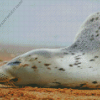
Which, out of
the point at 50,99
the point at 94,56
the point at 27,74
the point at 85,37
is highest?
the point at 85,37

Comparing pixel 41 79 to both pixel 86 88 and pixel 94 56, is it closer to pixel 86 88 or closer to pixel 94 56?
pixel 86 88

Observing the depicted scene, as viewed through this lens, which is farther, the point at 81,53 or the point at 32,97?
the point at 81,53

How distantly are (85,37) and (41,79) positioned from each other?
4.31 ft

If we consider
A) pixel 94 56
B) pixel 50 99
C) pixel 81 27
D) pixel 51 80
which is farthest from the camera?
pixel 81 27

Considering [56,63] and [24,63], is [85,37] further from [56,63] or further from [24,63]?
[24,63]

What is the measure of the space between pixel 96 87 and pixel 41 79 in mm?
874

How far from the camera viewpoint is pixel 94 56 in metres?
3.02

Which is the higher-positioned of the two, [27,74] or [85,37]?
[85,37]

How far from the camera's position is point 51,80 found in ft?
8.50

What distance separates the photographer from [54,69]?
2.67 meters

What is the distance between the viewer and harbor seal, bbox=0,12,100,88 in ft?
8.54

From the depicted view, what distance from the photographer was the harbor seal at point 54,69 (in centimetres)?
260

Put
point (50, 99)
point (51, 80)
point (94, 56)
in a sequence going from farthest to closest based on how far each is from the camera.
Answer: point (94, 56)
point (51, 80)
point (50, 99)

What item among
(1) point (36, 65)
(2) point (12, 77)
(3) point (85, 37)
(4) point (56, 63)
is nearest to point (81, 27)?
(3) point (85, 37)
